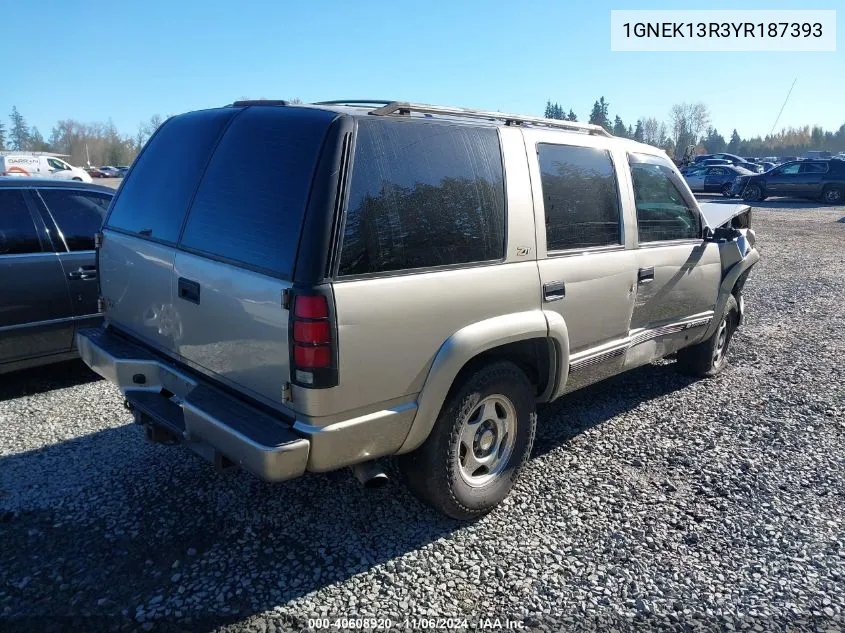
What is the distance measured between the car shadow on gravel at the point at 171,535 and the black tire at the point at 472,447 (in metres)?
0.20

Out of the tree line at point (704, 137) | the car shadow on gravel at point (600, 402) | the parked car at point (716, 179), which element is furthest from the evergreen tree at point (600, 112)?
the car shadow on gravel at point (600, 402)

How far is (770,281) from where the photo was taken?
1040 centimetres

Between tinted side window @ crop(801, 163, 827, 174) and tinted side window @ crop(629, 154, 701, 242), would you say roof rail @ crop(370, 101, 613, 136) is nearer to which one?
tinted side window @ crop(629, 154, 701, 242)

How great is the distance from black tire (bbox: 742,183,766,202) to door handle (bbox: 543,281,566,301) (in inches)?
1072

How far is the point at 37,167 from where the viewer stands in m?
27.2

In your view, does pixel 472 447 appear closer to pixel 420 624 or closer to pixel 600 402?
pixel 420 624

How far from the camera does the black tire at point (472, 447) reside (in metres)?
2.98

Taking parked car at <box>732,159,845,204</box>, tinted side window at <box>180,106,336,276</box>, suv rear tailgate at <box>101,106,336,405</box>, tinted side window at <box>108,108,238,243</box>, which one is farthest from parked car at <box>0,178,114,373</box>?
parked car at <box>732,159,845,204</box>

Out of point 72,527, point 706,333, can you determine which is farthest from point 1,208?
point 706,333

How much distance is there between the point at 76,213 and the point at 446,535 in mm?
4028

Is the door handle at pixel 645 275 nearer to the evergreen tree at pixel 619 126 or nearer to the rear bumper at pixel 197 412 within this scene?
the rear bumper at pixel 197 412

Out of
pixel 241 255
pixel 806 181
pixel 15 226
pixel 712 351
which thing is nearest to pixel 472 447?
pixel 241 255

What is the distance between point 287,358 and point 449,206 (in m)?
1.04

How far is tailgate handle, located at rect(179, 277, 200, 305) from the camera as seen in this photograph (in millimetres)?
2859
